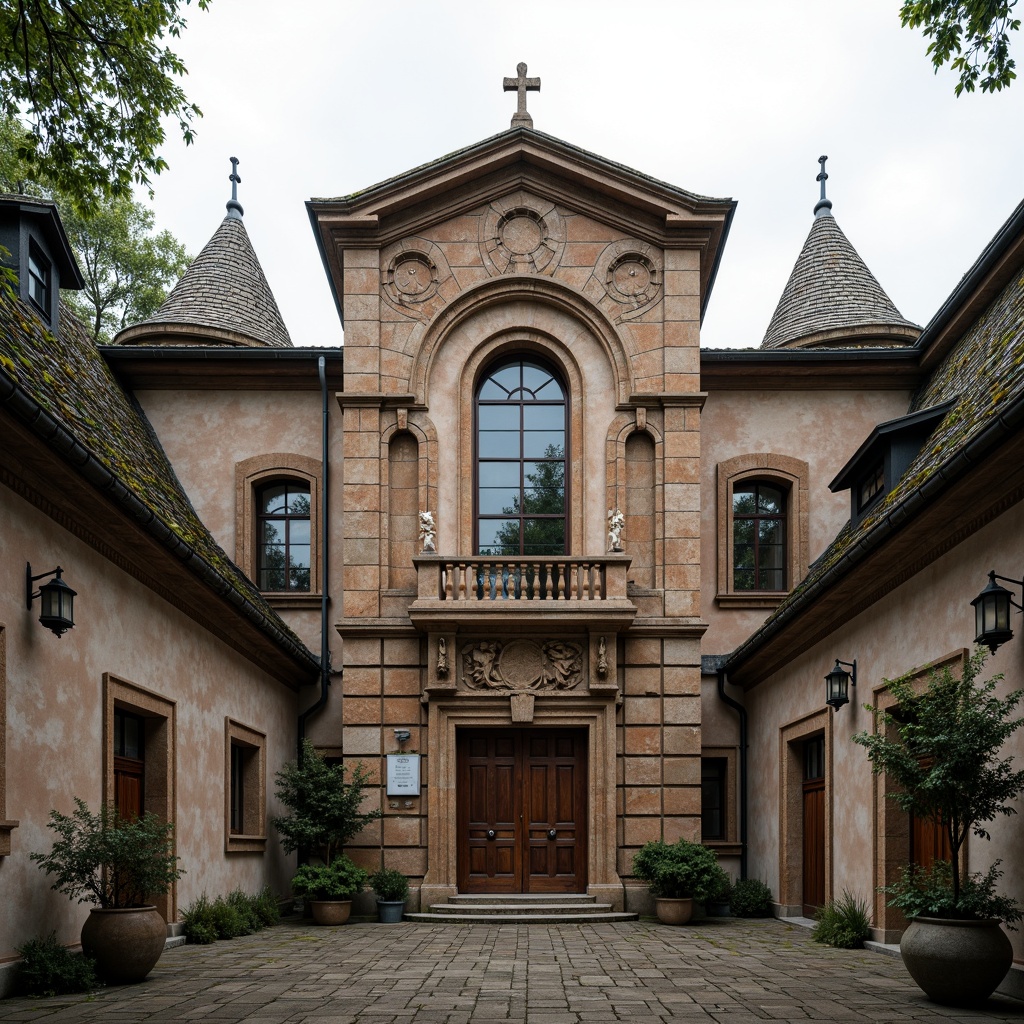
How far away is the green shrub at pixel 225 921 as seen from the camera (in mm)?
15945

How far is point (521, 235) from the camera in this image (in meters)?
21.3

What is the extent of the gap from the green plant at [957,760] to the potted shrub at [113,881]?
6.66 m

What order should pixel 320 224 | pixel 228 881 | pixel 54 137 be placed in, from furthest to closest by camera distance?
pixel 320 224
pixel 228 881
pixel 54 137

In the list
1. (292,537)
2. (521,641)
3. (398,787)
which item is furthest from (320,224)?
(398,787)

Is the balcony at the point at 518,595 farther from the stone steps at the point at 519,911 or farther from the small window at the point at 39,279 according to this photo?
the small window at the point at 39,279

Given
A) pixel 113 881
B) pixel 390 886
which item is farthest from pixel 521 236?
pixel 113 881

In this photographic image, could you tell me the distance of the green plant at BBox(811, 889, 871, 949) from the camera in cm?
1470

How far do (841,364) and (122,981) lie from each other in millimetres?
16731

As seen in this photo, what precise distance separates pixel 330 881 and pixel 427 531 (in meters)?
5.44

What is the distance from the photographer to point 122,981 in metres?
11.4

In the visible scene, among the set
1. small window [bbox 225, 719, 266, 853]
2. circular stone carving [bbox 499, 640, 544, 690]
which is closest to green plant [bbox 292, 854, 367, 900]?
small window [bbox 225, 719, 266, 853]

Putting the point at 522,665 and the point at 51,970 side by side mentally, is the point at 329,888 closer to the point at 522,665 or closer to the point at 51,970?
the point at 522,665

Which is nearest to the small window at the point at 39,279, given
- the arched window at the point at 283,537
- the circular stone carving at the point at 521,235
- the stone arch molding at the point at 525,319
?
the stone arch molding at the point at 525,319

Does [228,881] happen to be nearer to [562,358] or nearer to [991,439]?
[562,358]
